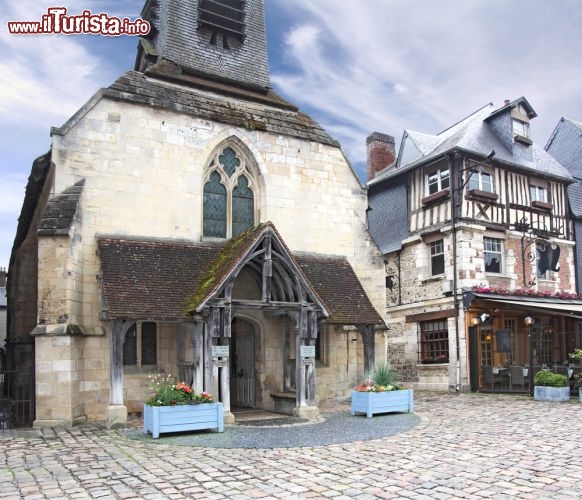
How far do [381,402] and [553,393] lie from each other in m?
5.00

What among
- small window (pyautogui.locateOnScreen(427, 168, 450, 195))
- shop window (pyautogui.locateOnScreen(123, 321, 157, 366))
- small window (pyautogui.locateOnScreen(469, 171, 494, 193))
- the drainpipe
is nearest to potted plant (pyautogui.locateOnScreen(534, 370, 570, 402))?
the drainpipe

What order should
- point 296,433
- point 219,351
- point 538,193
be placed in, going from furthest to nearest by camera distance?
point 538,193 < point 219,351 < point 296,433

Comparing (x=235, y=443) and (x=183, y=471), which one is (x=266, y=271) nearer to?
(x=235, y=443)

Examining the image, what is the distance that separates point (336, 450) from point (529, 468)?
254 cm

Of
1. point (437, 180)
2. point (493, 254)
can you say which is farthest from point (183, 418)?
point (437, 180)

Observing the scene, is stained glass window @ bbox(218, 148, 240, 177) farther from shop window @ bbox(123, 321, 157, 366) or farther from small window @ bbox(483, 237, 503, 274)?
small window @ bbox(483, 237, 503, 274)

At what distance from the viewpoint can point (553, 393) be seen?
1392 cm

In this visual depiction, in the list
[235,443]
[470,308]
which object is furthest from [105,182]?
[470,308]

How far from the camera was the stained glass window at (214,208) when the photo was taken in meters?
13.5

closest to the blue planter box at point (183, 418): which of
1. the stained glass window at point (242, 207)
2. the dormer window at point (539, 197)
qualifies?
the stained glass window at point (242, 207)

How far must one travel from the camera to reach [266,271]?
11445 millimetres

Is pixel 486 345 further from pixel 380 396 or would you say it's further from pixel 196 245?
pixel 196 245

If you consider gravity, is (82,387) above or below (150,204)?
below

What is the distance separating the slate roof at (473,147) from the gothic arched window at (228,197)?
7298 millimetres
